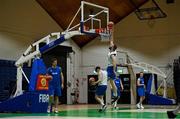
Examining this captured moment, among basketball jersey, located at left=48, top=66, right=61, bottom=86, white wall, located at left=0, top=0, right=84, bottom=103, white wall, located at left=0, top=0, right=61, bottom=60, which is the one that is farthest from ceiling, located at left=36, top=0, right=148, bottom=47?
basketball jersey, located at left=48, top=66, right=61, bottom=86

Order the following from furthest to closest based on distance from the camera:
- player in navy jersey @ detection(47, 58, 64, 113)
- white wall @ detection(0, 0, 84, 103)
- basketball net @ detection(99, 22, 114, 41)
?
white wall @ detection(0, 0, 84, 103), basketball net @ detection(99, 22, 114, 41), player in navy jersey @ detection(47, 58, 64, 113)

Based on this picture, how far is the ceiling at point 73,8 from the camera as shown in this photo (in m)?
26.1

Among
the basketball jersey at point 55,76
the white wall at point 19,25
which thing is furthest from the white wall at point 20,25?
the basketball jersey at point 55,76

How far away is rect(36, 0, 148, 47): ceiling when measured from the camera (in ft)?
85.7

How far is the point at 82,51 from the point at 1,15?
10.2m

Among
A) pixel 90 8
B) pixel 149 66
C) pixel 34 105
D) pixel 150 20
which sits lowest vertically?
pixel 34 105

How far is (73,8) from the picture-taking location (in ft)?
86.1

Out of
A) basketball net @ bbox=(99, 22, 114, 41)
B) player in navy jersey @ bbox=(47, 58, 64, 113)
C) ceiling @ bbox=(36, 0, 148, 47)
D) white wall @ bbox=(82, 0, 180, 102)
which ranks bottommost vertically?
player in navy jersey @ bbox=(47, 58, 64, 113)

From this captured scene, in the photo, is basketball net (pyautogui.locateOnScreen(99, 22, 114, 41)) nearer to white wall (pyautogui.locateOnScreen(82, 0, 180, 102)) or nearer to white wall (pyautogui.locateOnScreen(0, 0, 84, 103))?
white wall (pyautogui.locateOnScreen(0, 0, 84, 103))

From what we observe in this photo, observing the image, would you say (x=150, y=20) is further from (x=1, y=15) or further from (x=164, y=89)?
(x=1, y=15)

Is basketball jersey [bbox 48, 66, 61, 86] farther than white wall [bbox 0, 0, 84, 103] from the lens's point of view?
No

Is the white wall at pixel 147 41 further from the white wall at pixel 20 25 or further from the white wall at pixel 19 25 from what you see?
the white wall at pixel 19 25

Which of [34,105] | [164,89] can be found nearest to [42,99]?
[34,105]

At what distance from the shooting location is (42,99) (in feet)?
47.4
